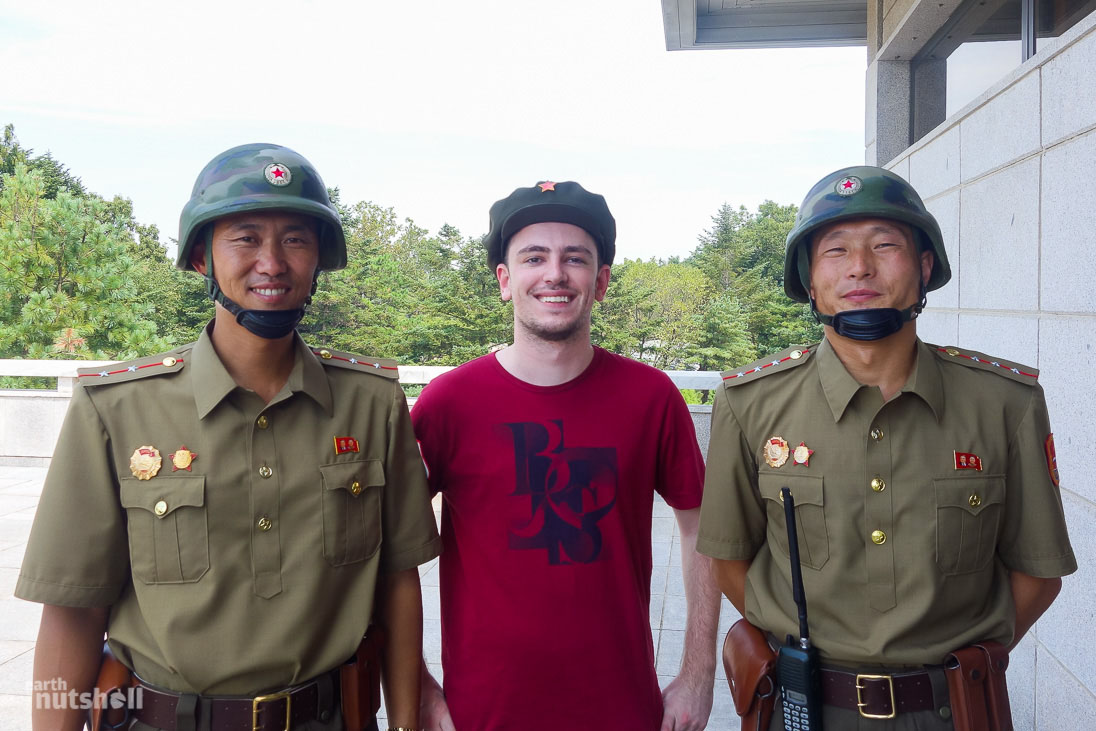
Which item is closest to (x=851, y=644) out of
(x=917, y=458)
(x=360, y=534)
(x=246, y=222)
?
(x=917, y=458)

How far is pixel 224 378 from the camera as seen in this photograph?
2.02 meters

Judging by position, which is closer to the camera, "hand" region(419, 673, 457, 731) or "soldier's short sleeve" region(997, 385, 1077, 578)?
"soldier's short sleeve" region(997, 385, 1077, 578)

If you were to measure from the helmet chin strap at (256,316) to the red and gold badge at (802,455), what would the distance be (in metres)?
1.29

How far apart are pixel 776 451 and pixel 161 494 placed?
153cm

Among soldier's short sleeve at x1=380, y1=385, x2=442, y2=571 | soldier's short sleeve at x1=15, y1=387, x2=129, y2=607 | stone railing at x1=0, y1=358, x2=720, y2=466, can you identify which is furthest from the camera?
stone railing at x1=0, y1=358, x2=720, y2=466

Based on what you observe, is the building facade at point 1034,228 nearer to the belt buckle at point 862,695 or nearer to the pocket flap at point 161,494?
the belt buckle at point 862,695

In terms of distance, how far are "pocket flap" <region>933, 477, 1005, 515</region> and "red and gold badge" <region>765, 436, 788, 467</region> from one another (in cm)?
37

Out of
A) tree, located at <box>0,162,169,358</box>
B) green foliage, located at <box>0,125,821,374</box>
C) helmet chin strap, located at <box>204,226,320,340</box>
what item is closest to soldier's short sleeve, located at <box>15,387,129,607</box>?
helmet chin strap, located at <box>204,226,320,340</box>

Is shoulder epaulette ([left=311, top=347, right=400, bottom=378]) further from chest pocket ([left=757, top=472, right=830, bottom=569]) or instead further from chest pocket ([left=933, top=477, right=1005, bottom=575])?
chest pocket ([left=933, top=477, right=1005, bottom=575])

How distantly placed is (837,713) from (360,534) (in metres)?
1.24

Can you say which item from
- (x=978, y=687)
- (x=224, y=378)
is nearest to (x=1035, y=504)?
(x=978, y=687)

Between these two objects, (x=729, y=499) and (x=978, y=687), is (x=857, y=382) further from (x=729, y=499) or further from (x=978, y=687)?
(x=978, y=687)

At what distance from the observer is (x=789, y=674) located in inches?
81.7

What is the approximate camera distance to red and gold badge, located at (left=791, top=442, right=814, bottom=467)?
2.20 m
